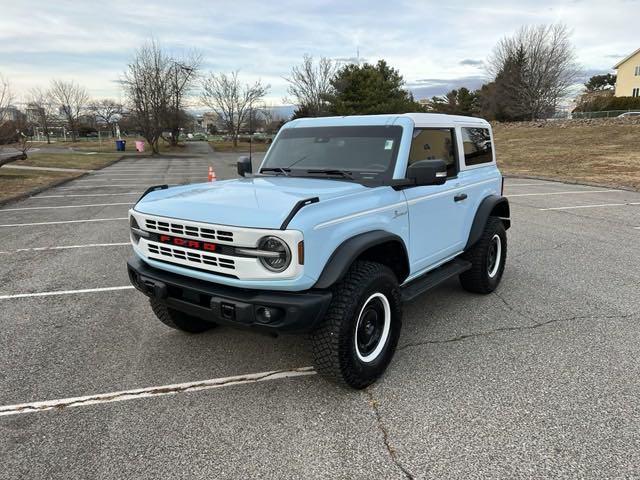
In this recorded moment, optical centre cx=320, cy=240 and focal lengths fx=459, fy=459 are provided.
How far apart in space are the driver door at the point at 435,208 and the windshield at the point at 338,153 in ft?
0.75

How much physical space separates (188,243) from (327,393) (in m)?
1.40

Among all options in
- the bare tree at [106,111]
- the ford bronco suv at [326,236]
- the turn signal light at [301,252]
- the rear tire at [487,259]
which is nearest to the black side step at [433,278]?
the ford bronco suv at [326,236]

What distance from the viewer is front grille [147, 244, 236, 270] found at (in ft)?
9.57

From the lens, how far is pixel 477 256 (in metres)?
4.80

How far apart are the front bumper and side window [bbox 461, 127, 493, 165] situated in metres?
2.71

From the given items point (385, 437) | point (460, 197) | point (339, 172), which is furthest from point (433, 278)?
point (385, 437)

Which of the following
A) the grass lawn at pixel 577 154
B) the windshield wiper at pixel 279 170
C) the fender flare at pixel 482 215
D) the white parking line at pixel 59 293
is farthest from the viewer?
the grass lawn at pixel 577 154

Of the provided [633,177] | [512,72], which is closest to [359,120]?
[633,177]

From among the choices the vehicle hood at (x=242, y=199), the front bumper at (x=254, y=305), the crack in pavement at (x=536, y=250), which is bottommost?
the crack in pavement at (x=536, y=250)

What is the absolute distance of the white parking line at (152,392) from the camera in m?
3.04

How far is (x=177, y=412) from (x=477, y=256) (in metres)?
3.29

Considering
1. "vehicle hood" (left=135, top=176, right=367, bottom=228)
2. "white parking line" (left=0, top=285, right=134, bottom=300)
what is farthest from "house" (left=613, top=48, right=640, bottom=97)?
"white parking line" (left=0, top=285, right=134, bottom=300)

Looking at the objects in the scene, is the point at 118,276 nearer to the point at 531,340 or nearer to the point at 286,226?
the point at 286,226

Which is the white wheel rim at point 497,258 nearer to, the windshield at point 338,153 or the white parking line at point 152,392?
the windshield at point 338,153
